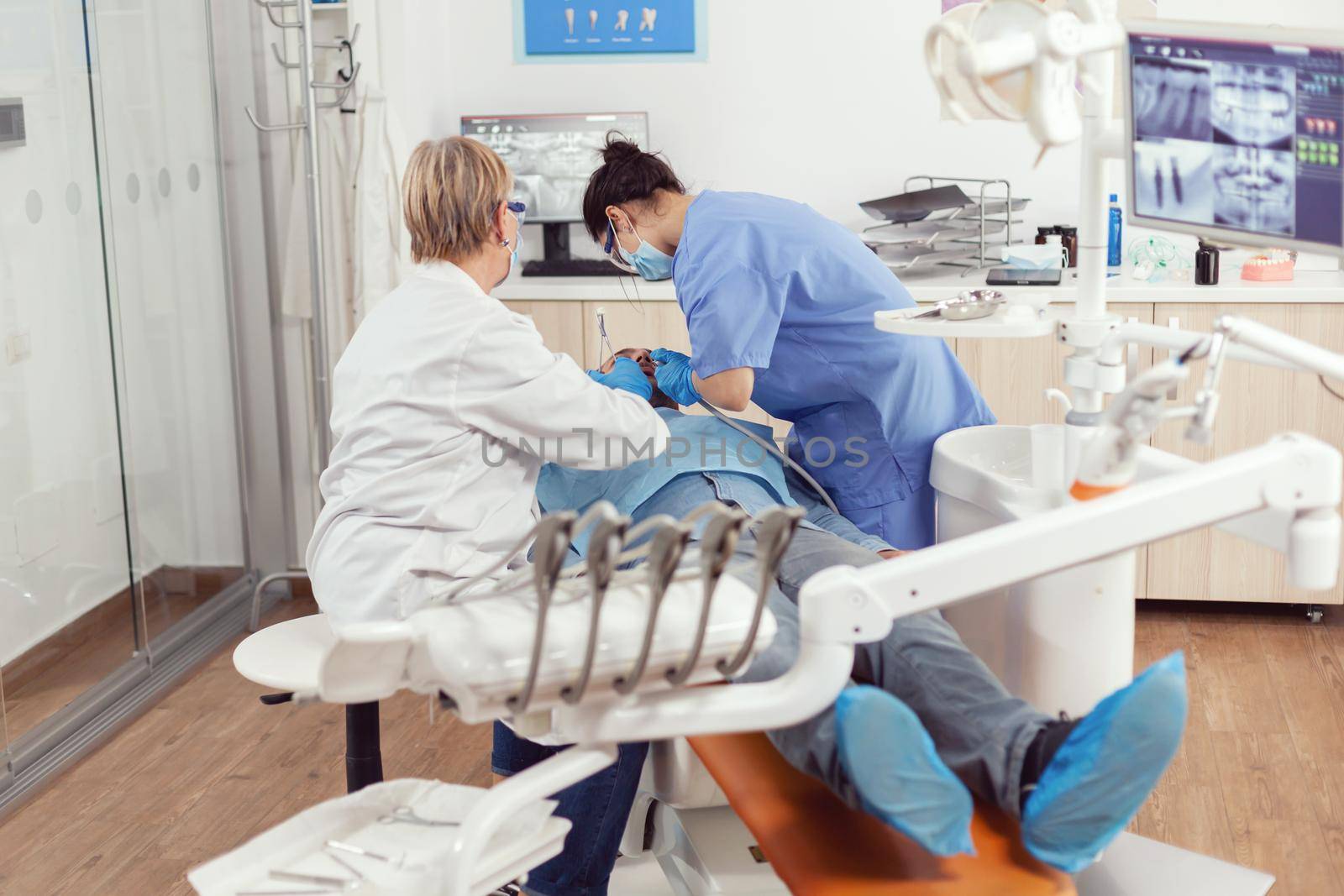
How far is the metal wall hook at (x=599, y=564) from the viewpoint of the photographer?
1151mm

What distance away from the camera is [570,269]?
145 inches

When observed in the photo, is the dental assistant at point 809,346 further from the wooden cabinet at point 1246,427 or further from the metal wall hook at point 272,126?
the metal wall hook at point 272,126

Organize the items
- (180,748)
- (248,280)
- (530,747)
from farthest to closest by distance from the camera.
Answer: (248,280) → (180,748) → (530,747)

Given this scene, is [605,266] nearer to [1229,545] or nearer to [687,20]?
[687,20]

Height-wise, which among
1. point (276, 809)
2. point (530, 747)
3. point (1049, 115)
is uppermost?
point (1049, 115)

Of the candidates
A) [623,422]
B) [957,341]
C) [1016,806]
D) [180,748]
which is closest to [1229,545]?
[957,341]

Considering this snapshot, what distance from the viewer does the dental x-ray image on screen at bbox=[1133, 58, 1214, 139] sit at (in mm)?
1471

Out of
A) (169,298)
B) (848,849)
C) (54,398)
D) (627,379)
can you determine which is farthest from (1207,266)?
(54,398)

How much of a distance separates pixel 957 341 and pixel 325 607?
1.99 meters

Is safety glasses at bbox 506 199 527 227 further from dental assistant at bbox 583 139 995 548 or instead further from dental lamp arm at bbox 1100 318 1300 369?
dental lamp arm at bbox 1100 318 1300 369

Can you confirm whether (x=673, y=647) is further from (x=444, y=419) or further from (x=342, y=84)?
(x=342, y=84)

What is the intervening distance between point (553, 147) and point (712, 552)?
2.66m

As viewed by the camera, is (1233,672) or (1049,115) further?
(1233,672)

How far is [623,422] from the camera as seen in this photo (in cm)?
198
